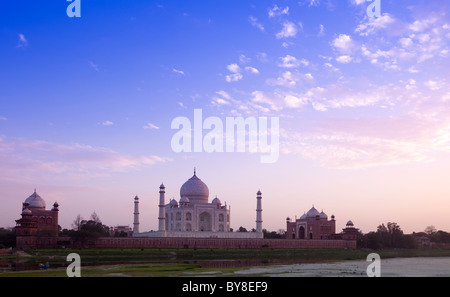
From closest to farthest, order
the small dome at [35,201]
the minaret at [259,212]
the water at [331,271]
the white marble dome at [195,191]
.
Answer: the water at [331,271] < the small dome at [35,201] < the minaret at [259,212] < the white marble dome at [195,191]

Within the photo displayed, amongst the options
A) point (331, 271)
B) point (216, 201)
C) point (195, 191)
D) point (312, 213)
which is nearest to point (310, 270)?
point (331, 271)

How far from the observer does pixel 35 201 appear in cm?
5722

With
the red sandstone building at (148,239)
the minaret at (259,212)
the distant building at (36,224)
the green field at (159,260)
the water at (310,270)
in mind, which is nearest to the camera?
the water at (310,270)

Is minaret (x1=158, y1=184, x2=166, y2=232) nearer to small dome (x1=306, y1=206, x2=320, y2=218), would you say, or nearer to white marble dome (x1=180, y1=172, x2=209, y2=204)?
white marble dome (x1=180, y1=172, x2=209, y2=204)

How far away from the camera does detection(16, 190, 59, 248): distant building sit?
4912 centimetres

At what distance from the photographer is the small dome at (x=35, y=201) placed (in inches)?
2242

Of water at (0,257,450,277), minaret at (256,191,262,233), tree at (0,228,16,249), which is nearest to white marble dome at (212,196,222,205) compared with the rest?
minaret at (256,191,262,233)

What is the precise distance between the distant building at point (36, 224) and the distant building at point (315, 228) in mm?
34430

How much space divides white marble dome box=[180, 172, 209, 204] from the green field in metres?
14.6

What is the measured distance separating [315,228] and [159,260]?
3523 centimetres

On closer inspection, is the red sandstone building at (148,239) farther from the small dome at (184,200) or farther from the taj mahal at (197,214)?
the small dome at (184,200)

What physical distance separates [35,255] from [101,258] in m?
5.45

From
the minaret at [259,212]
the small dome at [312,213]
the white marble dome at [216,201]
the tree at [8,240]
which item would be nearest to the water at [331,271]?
the tree at [8,240]

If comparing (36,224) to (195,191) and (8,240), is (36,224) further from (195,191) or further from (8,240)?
(195,191)
